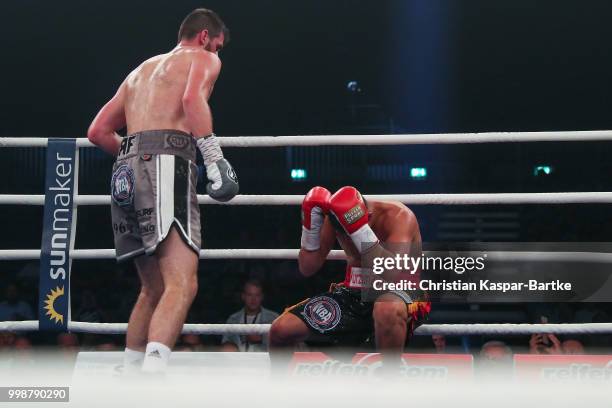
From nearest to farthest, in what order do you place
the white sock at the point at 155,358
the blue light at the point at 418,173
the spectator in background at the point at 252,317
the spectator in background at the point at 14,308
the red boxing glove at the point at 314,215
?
the white sock at the point at 155,358, the red boxing glove at the point at 314,215, the spectator in background at the point at 252,317, the spectator in background at the point at 14,308, the blue light at the point at 418,173

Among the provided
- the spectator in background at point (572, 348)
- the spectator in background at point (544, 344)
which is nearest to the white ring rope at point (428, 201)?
the spectator in background at point (544, 344)

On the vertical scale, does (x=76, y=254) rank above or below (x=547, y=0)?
below

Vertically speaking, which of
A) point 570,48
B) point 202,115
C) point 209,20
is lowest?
point 202,115

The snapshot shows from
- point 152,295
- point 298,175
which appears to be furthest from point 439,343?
point 298,175

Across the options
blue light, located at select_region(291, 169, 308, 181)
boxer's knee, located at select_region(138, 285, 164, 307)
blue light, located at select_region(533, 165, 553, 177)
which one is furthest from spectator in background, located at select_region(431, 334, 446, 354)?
blue light, located at select_region(533, 165, 553, 177)

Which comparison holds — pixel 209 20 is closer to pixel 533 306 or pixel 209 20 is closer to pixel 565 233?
pixel 533 306

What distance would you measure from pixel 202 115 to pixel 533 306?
4.33 metres

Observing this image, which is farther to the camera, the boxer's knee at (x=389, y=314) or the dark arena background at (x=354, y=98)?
the dark arena background at (x=354, y=98)

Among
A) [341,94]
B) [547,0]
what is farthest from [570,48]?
[341,94]

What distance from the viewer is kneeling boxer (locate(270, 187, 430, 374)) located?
8.14 feet

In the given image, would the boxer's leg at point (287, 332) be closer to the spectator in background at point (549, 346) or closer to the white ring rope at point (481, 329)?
the white ring rope at point (481, 329)

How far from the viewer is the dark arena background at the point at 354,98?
8148mm

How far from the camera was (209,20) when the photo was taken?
8.07 ft

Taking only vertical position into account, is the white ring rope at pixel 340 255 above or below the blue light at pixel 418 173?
below
